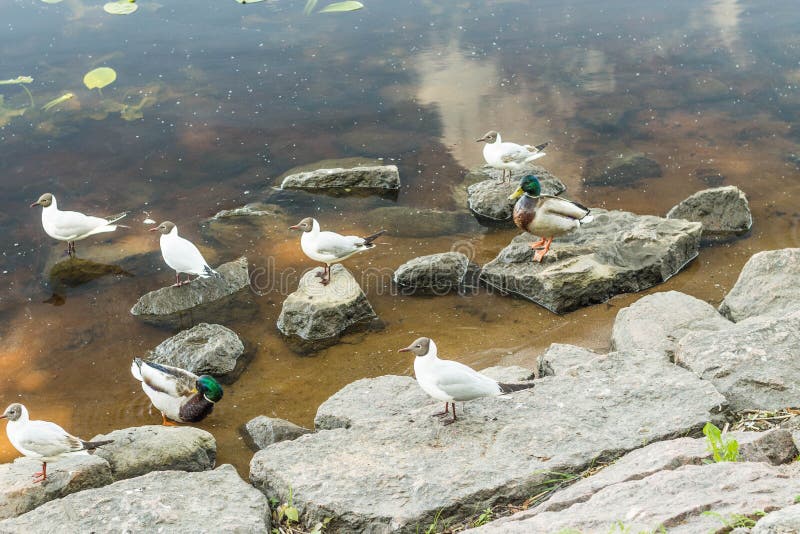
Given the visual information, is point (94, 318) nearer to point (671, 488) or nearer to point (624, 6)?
point (671, 488)

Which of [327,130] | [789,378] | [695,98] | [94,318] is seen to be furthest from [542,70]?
[789,378]

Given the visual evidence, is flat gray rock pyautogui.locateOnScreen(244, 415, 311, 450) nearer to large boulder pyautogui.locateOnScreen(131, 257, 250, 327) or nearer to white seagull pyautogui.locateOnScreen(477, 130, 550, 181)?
large boulder pyautogui.locateOnScreen(131, 257, 250, 327)

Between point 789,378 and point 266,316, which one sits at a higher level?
point 789,378

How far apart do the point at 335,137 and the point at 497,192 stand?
11.4ft

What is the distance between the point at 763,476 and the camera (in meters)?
3.71

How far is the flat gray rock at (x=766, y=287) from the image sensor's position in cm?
675

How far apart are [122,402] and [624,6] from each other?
15259mm

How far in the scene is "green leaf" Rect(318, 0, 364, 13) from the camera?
1703 cm

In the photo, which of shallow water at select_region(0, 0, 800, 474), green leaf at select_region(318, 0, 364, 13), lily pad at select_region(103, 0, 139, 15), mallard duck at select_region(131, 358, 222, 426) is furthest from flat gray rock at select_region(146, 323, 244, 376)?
green leaf at select_region(318, 0, 364, 13)

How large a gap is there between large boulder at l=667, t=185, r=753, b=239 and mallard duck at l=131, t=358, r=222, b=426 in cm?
575

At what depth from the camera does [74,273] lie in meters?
9.60

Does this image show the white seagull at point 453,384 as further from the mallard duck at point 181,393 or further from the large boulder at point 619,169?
the large boulder at point 619,169

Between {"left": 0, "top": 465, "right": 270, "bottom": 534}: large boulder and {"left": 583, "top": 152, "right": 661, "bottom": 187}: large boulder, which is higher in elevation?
{"left": 0, "top": 465, "right": 270, "bottom": 534}: large boulder

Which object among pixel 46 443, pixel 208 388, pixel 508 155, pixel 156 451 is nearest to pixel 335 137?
pixel 508 155
